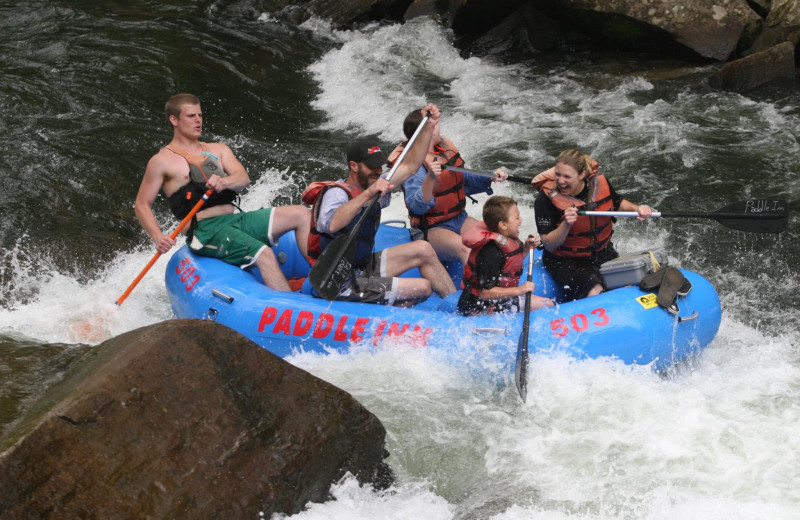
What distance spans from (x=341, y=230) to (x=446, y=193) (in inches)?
36.1

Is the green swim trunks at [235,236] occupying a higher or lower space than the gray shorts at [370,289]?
higher

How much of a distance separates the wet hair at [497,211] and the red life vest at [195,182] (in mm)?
1700

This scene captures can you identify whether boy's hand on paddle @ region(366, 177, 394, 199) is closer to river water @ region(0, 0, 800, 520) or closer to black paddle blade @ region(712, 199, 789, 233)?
river water @ region(0, 0, 800, 520)

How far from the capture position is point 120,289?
6391 mm

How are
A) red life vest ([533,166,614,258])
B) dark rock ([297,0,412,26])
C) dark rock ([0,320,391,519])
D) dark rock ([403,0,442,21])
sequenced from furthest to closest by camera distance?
1. dark rock ([297,0,412,26])
2. dark rock ([403,0,442,21])
3. red life vest ([533,166,614,258])
4. dark rock ([0,320,391,519])

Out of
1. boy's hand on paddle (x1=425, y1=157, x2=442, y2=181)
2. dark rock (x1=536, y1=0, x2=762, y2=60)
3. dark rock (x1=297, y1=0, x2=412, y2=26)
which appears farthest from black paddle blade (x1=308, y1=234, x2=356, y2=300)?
dark rock (x1=297, y1=0, x2=412, y2=26)

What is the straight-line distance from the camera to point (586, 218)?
16.7 ft

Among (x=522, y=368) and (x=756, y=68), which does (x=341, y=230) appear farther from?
(x=756, y=68)

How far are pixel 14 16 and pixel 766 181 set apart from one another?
9216 millimetres

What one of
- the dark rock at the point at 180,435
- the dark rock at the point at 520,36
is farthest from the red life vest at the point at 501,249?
the dark rock at the point at 520,36

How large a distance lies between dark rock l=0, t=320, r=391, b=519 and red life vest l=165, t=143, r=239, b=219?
1.69m

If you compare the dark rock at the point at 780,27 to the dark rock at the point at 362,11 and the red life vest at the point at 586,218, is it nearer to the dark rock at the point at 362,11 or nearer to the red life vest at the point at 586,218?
the dark rock at the point at 362,11

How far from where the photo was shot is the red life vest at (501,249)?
4.66 m

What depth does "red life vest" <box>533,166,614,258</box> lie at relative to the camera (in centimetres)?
501
